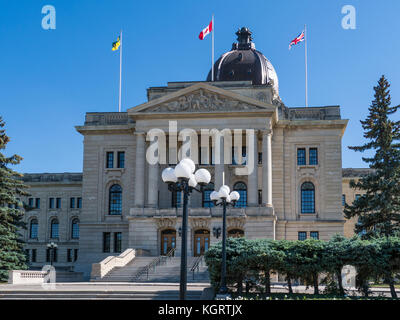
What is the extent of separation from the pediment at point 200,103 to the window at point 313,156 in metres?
7.37

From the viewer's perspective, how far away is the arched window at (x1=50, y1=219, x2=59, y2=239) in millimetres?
82938

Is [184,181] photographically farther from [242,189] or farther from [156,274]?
[242,189]

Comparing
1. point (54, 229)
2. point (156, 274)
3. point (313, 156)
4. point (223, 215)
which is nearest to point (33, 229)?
point (54, 229)

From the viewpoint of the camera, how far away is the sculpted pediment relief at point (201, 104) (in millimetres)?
54250

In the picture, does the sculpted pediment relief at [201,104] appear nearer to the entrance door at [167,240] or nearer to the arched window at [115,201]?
the arched window at [115,201]

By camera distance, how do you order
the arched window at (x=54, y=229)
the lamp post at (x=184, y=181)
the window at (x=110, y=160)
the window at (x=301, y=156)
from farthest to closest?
the arched window at (x=54, y=229) → the window at (x=110, y=160) → the window at (x=301, y=156) → the lamp post at (x=184, y=181)

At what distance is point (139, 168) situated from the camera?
55.8 meters

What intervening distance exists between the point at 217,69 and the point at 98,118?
1620cm

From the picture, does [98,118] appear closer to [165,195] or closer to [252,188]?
[165,195]

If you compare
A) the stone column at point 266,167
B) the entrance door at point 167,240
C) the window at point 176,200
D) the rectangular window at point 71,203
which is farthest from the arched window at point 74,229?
the stone column at point 266,167

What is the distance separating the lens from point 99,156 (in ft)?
195

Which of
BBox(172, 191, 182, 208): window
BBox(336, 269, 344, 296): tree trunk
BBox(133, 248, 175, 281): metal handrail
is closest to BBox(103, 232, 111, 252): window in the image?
BBox(172, 191, 182, 208): window

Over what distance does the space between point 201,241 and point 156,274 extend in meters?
9.10

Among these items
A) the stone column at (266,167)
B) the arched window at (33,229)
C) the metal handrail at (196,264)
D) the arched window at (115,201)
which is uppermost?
the stone column at (266,167)
